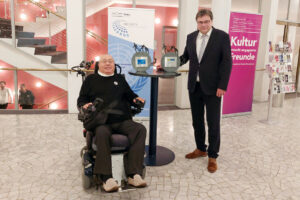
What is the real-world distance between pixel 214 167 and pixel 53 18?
4.69 m

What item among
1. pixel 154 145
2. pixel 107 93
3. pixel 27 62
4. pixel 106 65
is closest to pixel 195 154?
pixel 154 145

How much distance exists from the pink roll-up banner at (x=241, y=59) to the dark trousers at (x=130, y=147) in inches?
111

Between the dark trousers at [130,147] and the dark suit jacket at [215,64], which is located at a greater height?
the dark suit jacket at [215,64]

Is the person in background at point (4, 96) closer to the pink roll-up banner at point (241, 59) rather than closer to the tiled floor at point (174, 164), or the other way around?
the tiled floor at point (174, 164)

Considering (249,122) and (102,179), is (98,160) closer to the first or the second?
(102,179)

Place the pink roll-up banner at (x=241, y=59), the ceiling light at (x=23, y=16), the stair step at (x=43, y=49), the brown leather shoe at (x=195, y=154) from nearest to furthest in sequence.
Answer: the brown leather shoe at (x=195, y=154) < the pink roll-up banner at (x=241, y=59) < the stair step at (x=43, y=49) < the ceiling light at (x=23, y=16)

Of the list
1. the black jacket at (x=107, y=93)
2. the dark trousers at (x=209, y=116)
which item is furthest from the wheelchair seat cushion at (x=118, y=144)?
the dark trousers at (x=209, y=116)

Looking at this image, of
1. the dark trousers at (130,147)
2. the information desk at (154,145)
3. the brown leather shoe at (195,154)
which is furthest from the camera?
the brown leather shoe at (195,154)

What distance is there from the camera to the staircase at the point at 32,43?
16.8 ft

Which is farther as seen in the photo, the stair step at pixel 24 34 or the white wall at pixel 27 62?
the stair step at pixel 24 34

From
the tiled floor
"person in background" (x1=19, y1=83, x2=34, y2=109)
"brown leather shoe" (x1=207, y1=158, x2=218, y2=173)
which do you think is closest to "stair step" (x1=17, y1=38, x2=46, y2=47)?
"person in background" (x1=19, y1=83, x2=34, y2=109)

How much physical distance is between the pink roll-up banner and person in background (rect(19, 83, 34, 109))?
411 centimetres

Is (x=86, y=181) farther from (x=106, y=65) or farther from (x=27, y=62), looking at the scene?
(x=27, y=62)

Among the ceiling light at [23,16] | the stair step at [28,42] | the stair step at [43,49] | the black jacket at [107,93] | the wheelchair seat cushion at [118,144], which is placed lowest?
the wheelchair seat cushion at [118,144]
